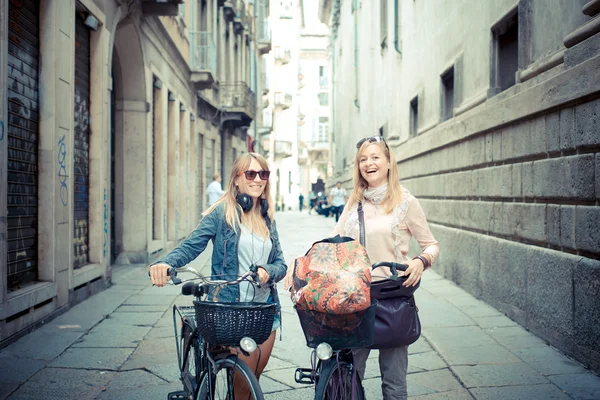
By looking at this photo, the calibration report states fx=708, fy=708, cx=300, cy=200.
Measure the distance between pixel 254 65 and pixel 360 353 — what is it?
106 ft

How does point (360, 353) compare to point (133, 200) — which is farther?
point (133, 200)

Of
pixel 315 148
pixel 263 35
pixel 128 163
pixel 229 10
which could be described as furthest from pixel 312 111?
pixel 128 163

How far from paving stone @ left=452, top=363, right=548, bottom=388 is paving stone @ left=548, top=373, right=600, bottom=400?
0.12 meters

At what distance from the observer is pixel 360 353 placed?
3.52 metres

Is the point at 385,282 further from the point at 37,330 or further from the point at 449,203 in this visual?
the point at 449,203

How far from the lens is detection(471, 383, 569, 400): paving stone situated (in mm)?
4668

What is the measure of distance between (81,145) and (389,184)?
6.72 meters

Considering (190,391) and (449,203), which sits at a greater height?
(449,203)

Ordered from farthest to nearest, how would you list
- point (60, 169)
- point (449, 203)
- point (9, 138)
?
1. point (449, 203)
2. point (60, 169)
3. point (9, 138)

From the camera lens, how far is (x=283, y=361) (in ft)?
19.1

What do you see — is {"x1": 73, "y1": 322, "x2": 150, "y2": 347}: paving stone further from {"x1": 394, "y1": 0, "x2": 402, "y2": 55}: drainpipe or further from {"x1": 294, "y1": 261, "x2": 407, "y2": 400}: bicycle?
{"x1": 394, "y1": 0, "x2": 402, "y2": 55}: drainpipe

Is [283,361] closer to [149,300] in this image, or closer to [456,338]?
[456,338]

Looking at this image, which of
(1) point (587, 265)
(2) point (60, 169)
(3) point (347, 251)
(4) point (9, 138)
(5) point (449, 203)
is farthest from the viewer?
(5) point (449, 203)

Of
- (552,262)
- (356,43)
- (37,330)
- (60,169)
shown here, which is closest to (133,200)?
(60,169)
